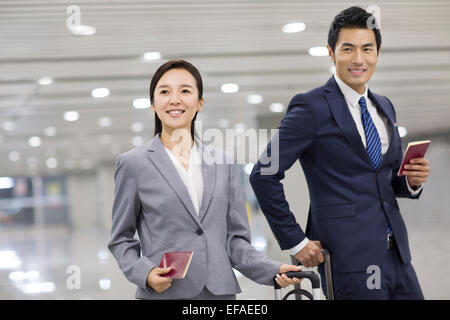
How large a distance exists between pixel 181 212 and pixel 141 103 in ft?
31.3

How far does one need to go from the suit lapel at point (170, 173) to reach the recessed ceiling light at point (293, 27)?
483 centimetres

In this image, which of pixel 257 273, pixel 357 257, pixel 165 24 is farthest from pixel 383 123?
pixel 165 24

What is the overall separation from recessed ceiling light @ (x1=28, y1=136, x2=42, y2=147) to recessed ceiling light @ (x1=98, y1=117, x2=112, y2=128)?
10.8 ft

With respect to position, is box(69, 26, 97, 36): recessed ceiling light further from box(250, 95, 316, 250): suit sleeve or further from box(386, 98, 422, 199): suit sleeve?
box(386, 98, 422, 199): suit sleeve

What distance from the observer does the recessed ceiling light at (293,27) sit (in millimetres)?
6344

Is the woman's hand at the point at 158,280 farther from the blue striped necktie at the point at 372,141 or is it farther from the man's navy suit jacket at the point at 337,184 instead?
the blue striped necktie at the point at 372,141

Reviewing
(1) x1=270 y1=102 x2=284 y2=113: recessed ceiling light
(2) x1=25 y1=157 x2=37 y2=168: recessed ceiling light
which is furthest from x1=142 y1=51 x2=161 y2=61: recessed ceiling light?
(2) x1=25 y1=157 x2=37 y2=168: recessed ceiling light

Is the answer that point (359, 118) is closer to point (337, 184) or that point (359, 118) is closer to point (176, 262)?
point (337, 184)

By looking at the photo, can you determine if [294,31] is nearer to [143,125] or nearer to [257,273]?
[257,273]

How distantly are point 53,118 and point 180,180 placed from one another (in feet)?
38.9

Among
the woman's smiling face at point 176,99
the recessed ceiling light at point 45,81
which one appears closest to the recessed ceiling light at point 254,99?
the recessed ceiling light at point 45,81

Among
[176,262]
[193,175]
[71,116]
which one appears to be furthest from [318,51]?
[71,116]

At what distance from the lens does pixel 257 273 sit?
6.03 feet

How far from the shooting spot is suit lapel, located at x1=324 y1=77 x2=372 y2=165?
195 cm
